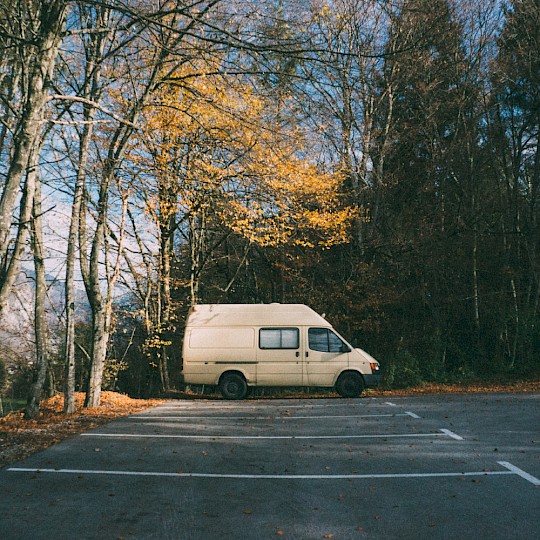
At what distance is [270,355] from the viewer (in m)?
18.8

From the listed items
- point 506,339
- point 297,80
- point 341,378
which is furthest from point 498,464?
point 506,339

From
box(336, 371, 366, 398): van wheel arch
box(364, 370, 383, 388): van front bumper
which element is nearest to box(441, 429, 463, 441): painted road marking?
box(364, 370, 383, 388): van front bumper

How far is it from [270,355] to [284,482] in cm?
1172

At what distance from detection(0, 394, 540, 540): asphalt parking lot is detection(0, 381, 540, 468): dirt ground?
0.40 m

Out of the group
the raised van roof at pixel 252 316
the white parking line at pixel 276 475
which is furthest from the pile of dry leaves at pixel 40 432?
the raised van roof at pixel 252 316

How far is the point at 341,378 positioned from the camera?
748 inches

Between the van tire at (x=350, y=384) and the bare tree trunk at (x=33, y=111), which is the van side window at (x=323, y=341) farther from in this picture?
the bare tree trunk at (x=33, y=111)

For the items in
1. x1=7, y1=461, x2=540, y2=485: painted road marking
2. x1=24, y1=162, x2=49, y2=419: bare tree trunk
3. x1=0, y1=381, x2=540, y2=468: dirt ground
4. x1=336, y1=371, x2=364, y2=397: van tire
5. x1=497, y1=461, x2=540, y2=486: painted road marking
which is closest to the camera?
x1=497, y1=461, x2=540, y2=486: painted road marking

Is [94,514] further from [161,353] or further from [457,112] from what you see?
[457,112]

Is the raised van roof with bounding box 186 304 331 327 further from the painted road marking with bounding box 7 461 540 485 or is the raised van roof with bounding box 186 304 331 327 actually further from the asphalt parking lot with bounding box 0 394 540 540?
the painted road marking with bounding box 7 461 540 485

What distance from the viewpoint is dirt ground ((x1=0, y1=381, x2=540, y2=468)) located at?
912 centimetres

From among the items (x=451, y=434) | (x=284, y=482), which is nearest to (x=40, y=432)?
(x=284, y=482)

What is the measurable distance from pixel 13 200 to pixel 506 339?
21.6 meters

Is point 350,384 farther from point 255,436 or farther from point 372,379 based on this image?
point 255,436
